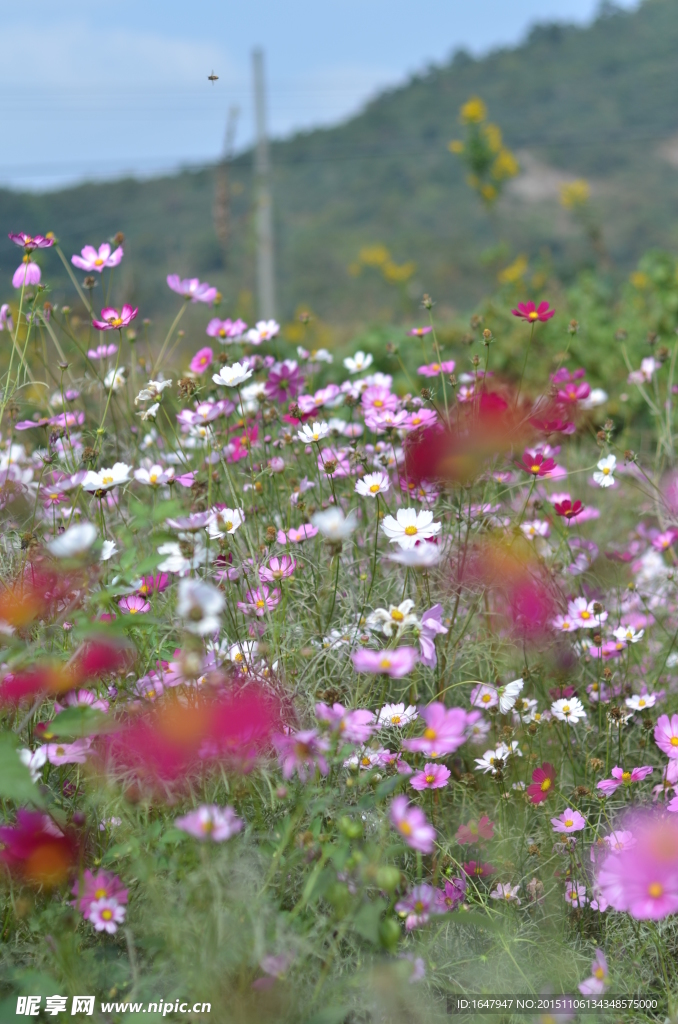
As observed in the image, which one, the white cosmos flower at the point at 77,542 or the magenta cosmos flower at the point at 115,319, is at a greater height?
the magenta cosmos flower at the point at 115,319

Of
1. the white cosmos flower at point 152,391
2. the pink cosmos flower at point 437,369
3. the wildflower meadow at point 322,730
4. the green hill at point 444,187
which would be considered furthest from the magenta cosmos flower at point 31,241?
the green hill at point 444,187

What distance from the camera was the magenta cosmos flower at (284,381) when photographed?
1.86 meters

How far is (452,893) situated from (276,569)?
578mm

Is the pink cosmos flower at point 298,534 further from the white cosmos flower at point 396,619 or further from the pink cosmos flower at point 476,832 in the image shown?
the pink cosmos flower at point 476,832

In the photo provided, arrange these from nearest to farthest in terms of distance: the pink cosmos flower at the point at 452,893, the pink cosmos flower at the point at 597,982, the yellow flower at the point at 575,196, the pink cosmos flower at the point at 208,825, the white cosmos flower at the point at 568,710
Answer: the pink cosmos flower at the point at 208,825
the pink cosmos flower at the point at 597,982
the pink cosmos flower at the point at 452,893
the white cosmos flower at the point at 568,710
the yellow flower at the point at 575,196

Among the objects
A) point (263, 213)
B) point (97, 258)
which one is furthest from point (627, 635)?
point (263, 213)

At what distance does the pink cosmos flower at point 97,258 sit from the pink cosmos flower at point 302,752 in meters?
0.99

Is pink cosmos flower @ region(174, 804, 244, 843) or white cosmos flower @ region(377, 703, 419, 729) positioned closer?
pink cosmos flower @ region(174, 804, 244, 843)

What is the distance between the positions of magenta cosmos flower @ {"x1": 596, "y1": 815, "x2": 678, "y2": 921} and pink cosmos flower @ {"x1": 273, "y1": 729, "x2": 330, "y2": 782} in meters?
0.38

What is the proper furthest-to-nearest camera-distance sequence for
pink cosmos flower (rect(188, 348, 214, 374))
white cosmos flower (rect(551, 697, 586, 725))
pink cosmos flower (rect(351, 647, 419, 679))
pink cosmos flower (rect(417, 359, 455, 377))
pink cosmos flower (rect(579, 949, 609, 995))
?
pink cosmos flower (rect(188, 348, 214, 374)), pink cosmos flower (rect(417, 359, 455, 377)), white cosmos flower (rect(551, 697, 586, 725)), pink cosmos flower (rect(579, 949, 609, 995)), pink cosmos flower (rect(351, 647, 419, 679))

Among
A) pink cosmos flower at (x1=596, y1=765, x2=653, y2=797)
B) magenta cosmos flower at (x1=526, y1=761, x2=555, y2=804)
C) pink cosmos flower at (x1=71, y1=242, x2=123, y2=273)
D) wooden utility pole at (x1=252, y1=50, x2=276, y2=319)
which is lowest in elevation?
magenta cosmos flower at (x1=526, y1=761, x2=555, y2=804)

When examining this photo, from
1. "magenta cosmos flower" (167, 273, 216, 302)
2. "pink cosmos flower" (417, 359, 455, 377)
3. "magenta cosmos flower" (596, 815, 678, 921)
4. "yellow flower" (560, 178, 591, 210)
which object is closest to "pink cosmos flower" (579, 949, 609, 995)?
"magenta cosmos flower" (596, 815, 678, 921)

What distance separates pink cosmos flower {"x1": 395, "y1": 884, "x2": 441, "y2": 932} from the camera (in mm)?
1030

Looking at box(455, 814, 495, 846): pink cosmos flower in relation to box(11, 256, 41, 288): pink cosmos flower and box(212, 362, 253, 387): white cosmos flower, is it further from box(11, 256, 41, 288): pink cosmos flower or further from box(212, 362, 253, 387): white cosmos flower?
box(11, 256, 41, 288): pink cosmos flower
